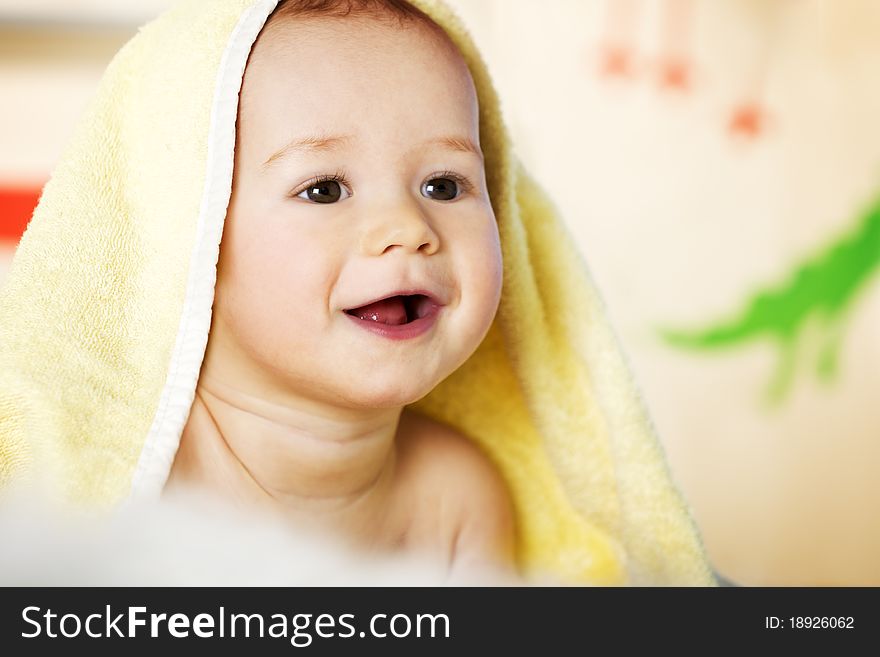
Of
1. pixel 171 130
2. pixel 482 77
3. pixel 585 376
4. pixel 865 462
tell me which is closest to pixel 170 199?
pixel 171 130

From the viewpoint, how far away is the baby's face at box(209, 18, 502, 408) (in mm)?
747

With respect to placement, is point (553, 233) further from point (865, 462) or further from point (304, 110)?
point (865, 462)

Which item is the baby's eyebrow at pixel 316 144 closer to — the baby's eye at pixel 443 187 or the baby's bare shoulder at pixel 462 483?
the baby's eye at pixel 443 187

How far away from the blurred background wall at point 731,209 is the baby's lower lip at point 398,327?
73 centimetres

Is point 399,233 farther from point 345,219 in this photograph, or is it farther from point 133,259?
point 133,259

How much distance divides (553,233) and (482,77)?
0.18m

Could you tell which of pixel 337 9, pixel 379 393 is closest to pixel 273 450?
pixel 379 393

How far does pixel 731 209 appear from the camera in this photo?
1.50 metres

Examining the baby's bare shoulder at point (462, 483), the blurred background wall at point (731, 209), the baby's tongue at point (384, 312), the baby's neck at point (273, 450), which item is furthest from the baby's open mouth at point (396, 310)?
the blurred background wall at point (731, 209)

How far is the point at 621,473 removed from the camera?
0.98 m

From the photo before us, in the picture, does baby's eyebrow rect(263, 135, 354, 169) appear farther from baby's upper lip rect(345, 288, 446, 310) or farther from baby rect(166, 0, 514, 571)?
baby's upper lip rect(345, 288, 446, 310)

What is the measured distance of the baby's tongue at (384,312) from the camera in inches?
30.6

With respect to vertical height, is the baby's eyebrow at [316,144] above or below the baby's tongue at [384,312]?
above
